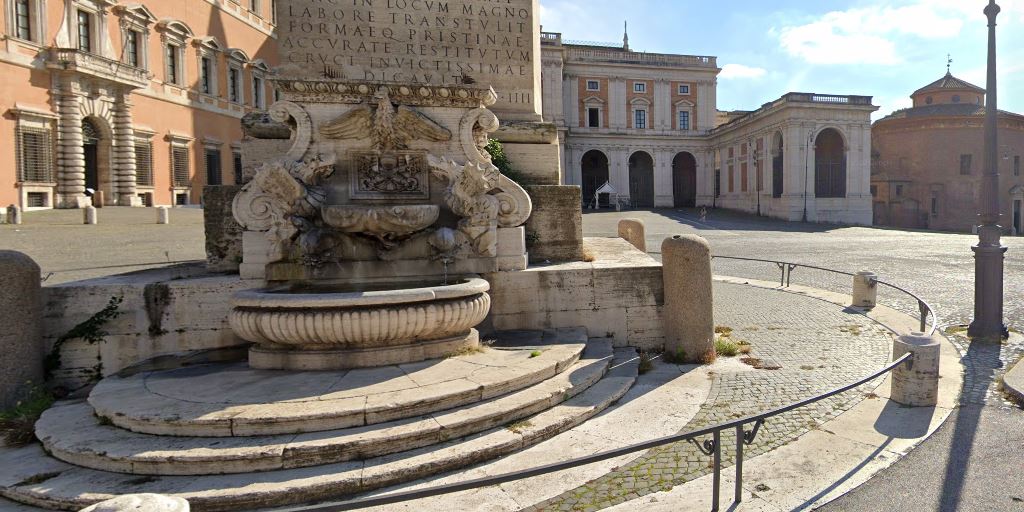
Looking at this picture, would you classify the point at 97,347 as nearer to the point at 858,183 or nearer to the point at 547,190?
the point at 547,190

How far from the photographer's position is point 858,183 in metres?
39.6

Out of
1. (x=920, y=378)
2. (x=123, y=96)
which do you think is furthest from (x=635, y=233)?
(x=123, y=96)

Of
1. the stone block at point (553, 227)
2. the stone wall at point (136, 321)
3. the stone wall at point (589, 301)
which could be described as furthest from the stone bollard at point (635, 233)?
the stone wall at point (136, 321)

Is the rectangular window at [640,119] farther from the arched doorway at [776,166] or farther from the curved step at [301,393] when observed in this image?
the curved step at [301,393]

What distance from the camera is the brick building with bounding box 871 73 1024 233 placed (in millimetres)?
44812

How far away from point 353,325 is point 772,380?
153 inches

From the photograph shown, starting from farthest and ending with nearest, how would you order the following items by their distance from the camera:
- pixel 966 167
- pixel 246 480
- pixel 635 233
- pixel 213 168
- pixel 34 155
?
1. pixel 966 167
2. pixel 213 168
3. pixel 34 155
4. pixel 635 233
5. pixel 246 480

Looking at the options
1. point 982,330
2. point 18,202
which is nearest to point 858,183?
point 982,330

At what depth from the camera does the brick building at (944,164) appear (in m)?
44.8

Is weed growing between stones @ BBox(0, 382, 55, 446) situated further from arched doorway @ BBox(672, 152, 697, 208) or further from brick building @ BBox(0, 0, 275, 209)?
arched doorway @ BBox(672, 152, 697, 208)

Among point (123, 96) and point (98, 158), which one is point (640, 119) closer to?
point (123, 96)

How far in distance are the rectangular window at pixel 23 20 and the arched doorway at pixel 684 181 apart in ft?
153

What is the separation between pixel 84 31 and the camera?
26.6 metres

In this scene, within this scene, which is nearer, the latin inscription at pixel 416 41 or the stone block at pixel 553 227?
the stone block at pixel 553 227
